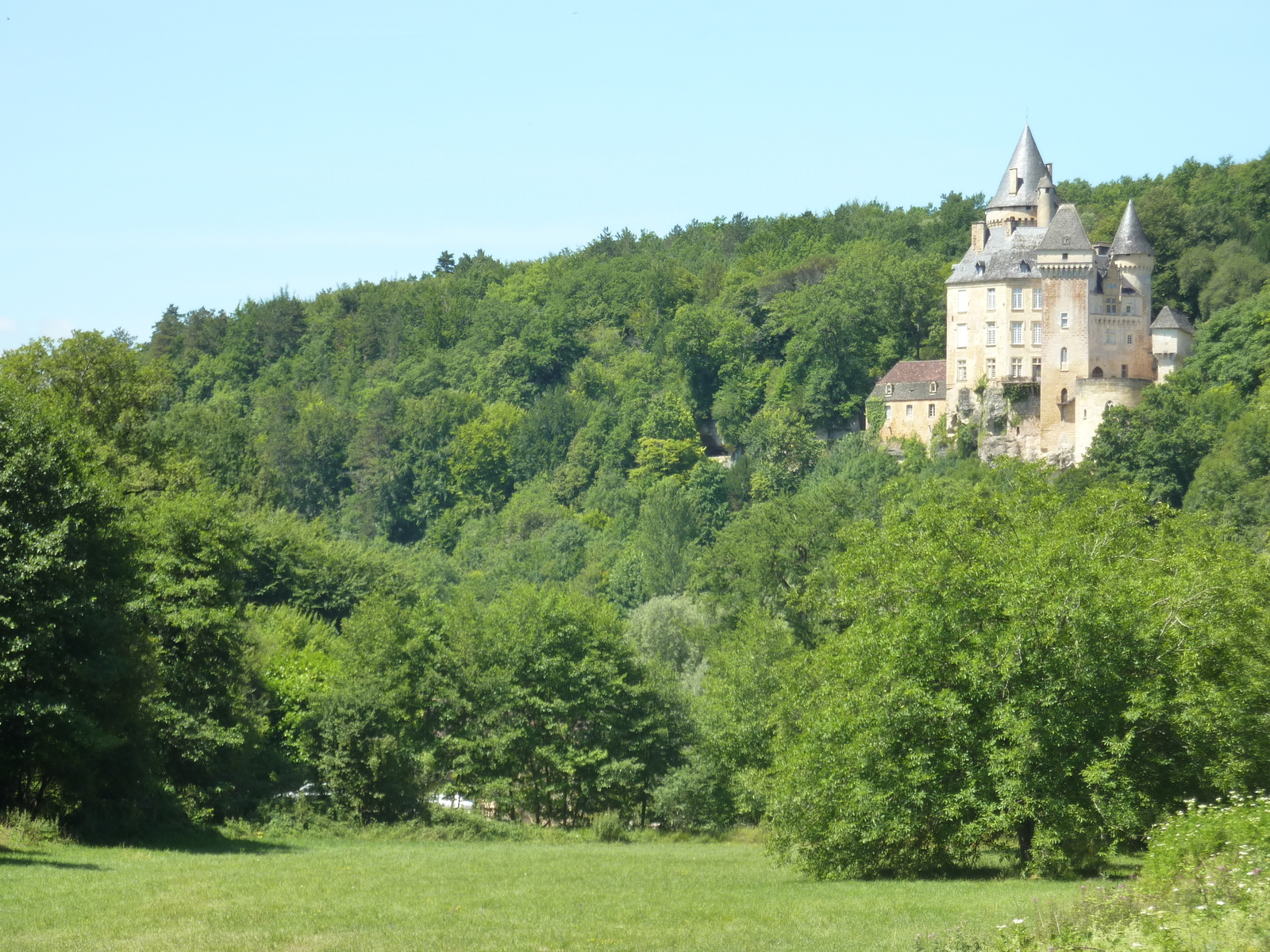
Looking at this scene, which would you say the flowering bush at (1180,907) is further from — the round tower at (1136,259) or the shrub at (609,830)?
the round tower at (1136,259)

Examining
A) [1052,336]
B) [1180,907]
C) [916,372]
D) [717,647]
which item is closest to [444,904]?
[1180,907]

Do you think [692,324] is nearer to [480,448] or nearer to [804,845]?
[480,448]

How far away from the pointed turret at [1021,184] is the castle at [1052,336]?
183cm

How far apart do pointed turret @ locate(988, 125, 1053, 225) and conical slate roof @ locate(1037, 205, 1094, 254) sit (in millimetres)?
7020

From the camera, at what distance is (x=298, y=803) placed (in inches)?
1444

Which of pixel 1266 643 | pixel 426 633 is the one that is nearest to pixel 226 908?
pixel 1266 643

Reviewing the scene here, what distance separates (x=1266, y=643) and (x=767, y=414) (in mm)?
83773

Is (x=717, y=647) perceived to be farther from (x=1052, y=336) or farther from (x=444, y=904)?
(x=1052, y=336)

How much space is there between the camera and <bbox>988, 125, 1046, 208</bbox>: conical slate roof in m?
98.7

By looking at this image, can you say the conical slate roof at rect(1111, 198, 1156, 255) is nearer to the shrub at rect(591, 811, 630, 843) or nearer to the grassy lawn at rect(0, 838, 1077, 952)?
the shrub at rect(591, 811, 630, 843)

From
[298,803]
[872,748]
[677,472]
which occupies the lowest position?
[298,803]

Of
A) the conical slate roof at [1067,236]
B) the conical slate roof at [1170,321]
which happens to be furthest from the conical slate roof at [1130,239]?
the conical slate roof at [1170,321]

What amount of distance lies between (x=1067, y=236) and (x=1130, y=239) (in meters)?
5.22

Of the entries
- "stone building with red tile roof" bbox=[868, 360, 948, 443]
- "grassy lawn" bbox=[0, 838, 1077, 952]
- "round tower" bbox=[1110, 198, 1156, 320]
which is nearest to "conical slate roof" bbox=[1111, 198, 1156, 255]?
"round tower" bbox=[1110, 198, 1156, 320]
